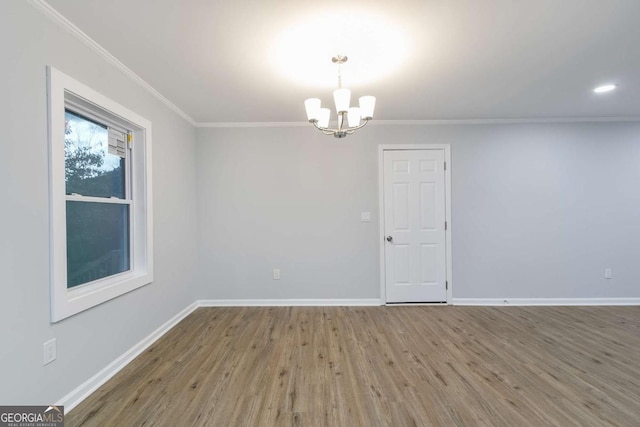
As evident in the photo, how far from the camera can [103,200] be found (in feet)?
7.14

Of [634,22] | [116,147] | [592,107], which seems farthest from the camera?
[592,107]

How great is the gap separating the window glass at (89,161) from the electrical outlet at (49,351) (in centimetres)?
98

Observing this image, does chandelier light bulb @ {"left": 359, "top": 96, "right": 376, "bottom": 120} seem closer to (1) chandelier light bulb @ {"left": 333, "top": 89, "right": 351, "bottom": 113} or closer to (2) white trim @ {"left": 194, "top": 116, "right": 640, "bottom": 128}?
(1) chandelier light bulb @ {"left": 333, "top": 89, "right": 351, "bottom": 113}

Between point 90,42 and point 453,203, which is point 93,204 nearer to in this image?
point 90,42

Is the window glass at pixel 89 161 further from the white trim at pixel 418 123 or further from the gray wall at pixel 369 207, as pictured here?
the white trim at pixel 418 123

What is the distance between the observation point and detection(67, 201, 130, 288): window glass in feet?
6.32

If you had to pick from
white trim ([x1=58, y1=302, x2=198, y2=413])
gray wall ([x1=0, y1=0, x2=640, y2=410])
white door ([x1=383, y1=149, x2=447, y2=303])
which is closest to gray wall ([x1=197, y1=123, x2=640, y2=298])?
gray wall ([x1=0, y1=0, x2=640, y2=410])

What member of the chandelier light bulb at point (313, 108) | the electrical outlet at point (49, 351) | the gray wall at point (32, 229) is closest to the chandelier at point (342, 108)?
the chandelier light bulb at point (313, 108)

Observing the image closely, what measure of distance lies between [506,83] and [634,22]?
2.91 feet

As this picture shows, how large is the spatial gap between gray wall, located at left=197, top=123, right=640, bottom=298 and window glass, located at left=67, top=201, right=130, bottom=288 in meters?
1.27

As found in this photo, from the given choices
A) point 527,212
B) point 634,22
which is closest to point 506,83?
point 634,22

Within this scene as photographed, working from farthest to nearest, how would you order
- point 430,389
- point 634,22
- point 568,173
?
point 568,173
point 430,389
point 634,22

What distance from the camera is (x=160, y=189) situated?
2.91 meters

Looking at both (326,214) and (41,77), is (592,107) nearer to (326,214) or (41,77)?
(326,214)
